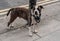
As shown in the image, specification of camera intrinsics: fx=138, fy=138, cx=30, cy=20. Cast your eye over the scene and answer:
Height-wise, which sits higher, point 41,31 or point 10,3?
point 10,3

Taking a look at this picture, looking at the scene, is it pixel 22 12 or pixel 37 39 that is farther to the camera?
pixel 22 12

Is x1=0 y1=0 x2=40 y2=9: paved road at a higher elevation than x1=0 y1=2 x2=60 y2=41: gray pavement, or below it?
higher

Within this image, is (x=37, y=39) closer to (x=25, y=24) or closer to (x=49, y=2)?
(x=25, y=24)

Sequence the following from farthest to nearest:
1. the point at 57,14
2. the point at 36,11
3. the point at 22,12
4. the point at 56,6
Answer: the point at 56,6 → the point at 57,14 → the point at 22,12 → the point at 36,11

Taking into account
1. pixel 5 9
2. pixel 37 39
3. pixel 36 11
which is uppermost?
pixel 36 11

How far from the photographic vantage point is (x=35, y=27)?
4324 mm

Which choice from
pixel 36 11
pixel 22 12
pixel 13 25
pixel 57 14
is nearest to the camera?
pixel 36 11

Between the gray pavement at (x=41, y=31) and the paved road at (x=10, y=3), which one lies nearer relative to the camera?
the gray pavement at (x=41, y=31)

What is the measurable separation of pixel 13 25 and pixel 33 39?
3.24 ft

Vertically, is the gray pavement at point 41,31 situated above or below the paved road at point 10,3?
below

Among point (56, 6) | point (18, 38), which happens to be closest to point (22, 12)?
point (18, 38)

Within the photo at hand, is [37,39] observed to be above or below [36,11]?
below

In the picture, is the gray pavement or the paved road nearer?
the gray pavement

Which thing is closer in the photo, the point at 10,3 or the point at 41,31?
the point at 41,31
